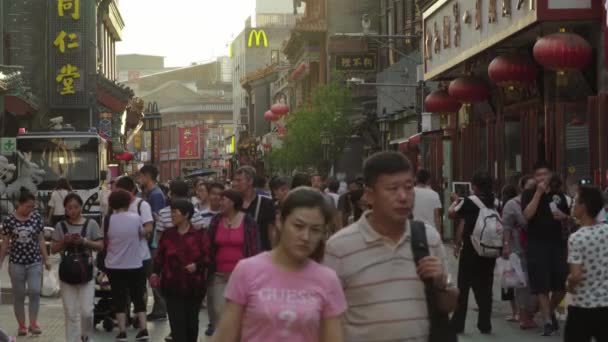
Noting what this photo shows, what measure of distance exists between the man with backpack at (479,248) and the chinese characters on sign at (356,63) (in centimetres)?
4016

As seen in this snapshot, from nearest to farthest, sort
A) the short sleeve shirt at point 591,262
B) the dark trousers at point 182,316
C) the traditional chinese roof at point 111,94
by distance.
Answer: the short sleeve shirt at point 591,262
the dark trousers at point 182,316
the traditional chinese roof at point 111,94

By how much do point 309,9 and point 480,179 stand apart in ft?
199

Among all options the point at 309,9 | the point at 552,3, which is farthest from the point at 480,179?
the point at 309,9

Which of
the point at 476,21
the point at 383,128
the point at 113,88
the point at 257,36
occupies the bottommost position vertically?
the point at 383,128

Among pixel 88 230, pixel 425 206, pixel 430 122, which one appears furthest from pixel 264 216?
pixel 430 122

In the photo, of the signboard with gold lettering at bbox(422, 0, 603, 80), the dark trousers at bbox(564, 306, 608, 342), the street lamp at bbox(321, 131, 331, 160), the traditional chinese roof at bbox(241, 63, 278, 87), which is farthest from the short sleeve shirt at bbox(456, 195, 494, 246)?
the traditional chinese roof at bbox(241, 63, 278, 87)

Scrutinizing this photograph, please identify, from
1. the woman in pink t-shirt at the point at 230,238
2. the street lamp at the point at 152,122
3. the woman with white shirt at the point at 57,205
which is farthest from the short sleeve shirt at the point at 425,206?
the street lamp at the point at 152,122

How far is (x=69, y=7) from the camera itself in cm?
5816

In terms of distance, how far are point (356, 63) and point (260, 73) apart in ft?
213

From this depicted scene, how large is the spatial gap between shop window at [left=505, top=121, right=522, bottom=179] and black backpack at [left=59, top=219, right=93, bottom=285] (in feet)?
46.7

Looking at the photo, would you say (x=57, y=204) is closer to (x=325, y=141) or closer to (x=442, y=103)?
(x=442, y=103)

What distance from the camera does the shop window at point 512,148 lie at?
82.6ft

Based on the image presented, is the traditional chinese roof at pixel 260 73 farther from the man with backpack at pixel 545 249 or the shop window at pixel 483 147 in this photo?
the man with backpack at pixel 545 249

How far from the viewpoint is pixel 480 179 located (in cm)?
1380
